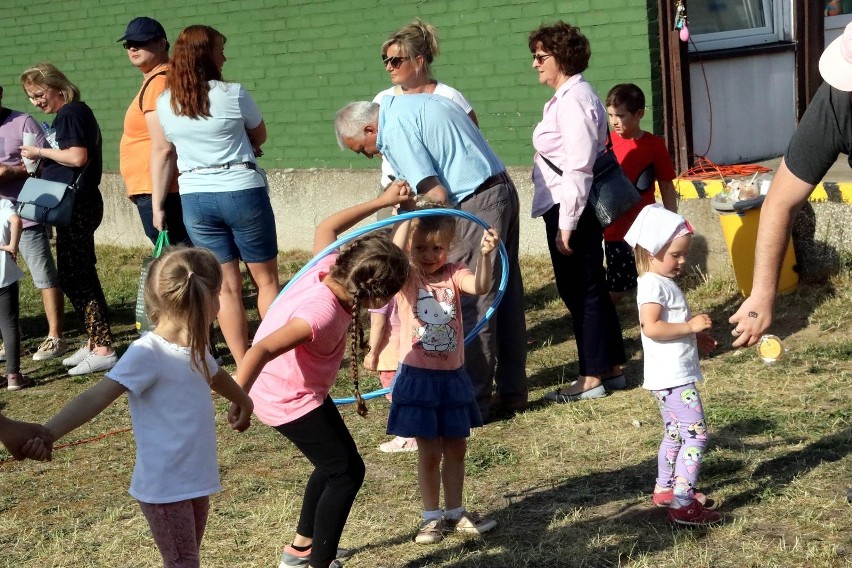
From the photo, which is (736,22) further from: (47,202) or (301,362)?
(301,362)

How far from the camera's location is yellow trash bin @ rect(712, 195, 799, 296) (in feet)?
25.5

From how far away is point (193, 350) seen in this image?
349cm

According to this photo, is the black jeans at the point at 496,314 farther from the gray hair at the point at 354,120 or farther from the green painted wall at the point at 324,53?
the green painted wall at the point at 324,53

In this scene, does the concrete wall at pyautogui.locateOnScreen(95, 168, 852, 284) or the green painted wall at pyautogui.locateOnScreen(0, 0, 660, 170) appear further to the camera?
the green painted wall at pyautogui.locateOnScreen(0, 0, 660, 170)

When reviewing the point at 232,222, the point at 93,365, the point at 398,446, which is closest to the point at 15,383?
the point at 93,365

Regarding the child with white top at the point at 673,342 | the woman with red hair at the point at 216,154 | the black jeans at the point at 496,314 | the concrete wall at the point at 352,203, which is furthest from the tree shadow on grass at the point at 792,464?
the woman with red hair at the point at 216,154

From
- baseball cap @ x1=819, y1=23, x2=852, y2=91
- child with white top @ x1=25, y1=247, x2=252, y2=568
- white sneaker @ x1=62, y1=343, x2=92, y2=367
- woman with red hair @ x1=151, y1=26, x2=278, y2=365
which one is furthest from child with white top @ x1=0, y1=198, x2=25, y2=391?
baseball cap @ x1=819, y1=23, x2=852, y2=91

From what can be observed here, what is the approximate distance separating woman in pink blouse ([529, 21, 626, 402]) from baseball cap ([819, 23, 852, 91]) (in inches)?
92.0

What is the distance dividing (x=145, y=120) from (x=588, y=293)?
2983 millimetres

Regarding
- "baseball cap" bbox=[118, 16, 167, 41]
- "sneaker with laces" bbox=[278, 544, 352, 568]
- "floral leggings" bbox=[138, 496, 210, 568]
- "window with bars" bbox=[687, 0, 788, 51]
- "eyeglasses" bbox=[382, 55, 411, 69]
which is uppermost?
"baseball cap" bbox=[118, 16, 167, 41]

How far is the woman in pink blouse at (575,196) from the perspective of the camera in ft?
19.5

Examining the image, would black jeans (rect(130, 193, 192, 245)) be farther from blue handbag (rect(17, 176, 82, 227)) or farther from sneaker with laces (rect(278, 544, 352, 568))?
sneaker with laces (rect(278, 544, 352, 568))

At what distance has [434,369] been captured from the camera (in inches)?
173

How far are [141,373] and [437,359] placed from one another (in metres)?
1.35
